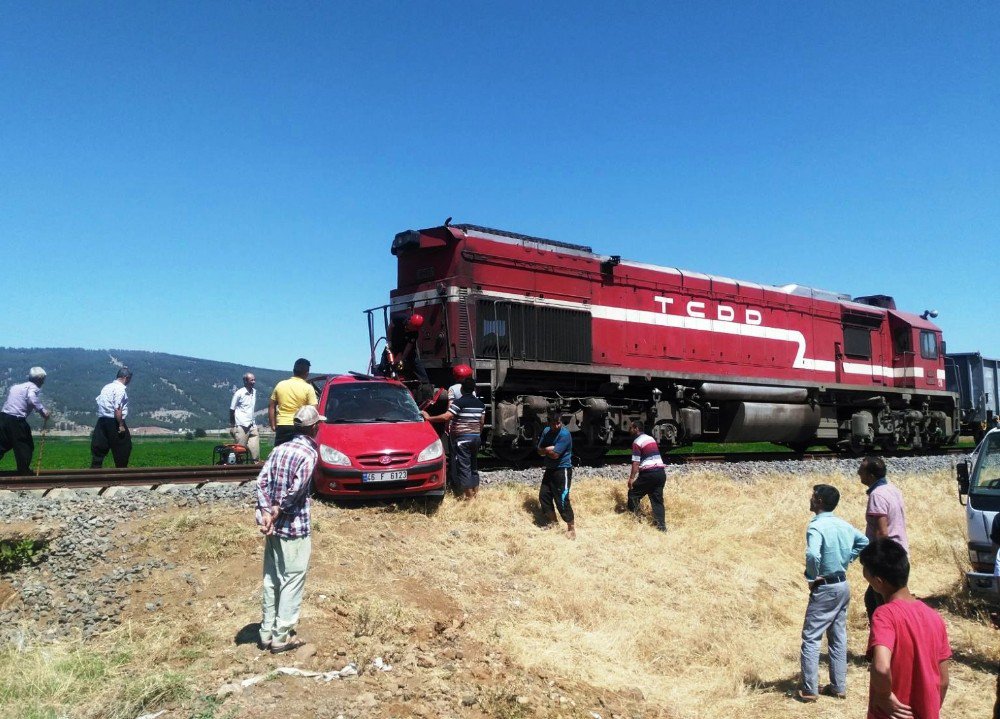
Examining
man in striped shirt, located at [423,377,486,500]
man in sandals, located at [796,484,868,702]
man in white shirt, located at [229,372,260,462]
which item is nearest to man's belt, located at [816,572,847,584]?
man in sandals, located at [796,484,868,702]

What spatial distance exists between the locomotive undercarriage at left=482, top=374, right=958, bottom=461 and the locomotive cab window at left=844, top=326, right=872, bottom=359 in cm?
115

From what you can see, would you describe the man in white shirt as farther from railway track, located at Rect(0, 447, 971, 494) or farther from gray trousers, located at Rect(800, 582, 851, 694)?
gray trousers, located at Rect(800, 582, 851, 694)

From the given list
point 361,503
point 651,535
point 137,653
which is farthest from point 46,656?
point 651,535

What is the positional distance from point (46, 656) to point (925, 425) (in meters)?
22.0

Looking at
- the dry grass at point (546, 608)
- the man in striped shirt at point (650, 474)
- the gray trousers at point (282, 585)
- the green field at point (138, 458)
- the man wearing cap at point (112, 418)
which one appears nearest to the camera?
the dry grass at point (546, 608)

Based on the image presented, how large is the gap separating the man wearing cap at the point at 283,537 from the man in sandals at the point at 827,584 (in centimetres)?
383

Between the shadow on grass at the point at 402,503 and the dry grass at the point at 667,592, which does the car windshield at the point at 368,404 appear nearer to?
the shadow on grass at the point at 402,503

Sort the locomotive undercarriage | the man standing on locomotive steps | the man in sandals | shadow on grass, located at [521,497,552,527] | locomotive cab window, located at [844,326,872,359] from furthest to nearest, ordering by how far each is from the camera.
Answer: locomotive cab window, located at [844,326,872,359] < the locomotive undercarriage < shadow on grass, located at [521,497,552,527] < the man standing on locomotive steps < the man in sandals

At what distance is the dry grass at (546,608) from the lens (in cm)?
532

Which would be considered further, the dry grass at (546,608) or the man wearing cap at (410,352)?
the man wearing cap at (410,352)

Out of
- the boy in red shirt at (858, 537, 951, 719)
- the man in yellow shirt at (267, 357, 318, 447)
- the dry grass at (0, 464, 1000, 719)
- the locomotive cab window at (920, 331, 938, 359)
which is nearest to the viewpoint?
the boy in red shirt at (858, 537, 951, 719)

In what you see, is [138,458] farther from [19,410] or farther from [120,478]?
[120,478]

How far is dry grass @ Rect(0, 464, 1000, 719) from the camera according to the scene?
209 inches

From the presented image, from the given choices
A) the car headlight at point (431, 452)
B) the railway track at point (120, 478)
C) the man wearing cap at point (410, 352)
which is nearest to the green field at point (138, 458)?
the railway track at point (120, 478)
